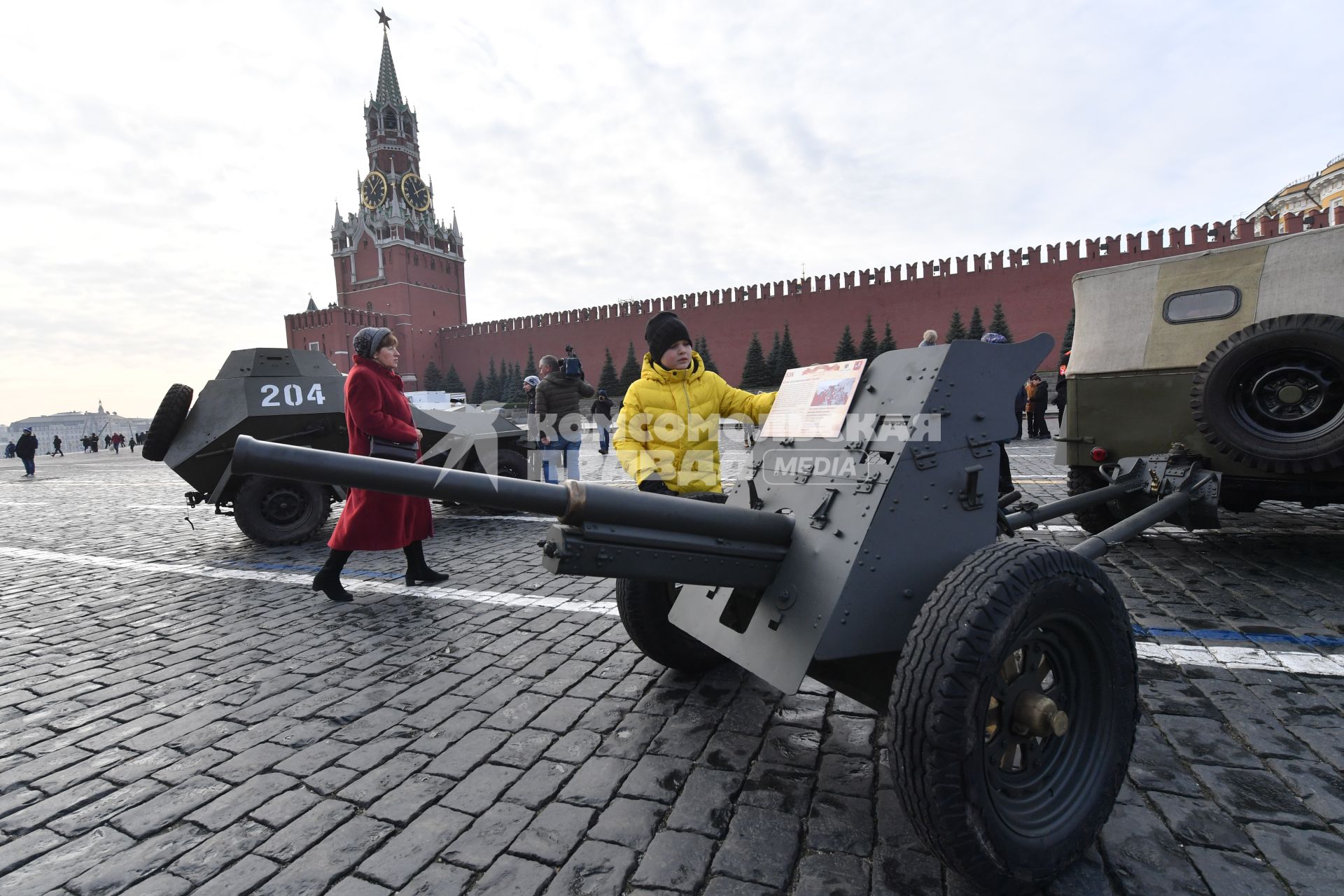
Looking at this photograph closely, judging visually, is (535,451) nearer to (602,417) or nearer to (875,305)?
(602,417)

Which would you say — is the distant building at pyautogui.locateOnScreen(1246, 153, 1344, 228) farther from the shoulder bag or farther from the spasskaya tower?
the spasskaya tower

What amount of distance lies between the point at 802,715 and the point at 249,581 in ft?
15.7

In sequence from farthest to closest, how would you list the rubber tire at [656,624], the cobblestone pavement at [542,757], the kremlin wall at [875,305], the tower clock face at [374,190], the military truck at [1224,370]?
the tower clock face at [374,190] → the kremlin wall at [875,305] → the military truck at [1224,370] → the rubber tire at [656,624] → the cobblestone pavement at [542,757]

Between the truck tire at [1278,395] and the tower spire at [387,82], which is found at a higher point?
the tower spire at [387,82]

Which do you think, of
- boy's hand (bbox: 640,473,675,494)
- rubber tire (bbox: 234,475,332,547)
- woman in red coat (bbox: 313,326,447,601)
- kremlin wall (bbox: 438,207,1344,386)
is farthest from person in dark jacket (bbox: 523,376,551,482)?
kremlin wall (bbox: 438,207,1344,386)

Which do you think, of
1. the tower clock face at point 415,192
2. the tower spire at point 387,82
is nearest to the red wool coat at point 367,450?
the tower clock face at point 415,192

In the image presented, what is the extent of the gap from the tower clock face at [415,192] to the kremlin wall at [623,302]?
0.50 ft

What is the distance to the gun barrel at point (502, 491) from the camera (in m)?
1.74

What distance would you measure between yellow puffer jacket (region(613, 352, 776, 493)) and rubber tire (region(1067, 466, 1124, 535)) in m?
3.43

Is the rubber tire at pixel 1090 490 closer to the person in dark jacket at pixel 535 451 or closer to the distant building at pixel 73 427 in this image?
the person in dark jacket at pixel 535 451

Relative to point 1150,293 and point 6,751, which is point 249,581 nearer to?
point 6,751

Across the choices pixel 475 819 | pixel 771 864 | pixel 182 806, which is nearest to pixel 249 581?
pixel 182 806

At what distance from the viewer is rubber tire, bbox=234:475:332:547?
6648 mm

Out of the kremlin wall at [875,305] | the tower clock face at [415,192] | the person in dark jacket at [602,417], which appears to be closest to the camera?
the person in dark jacket at [602,417]
